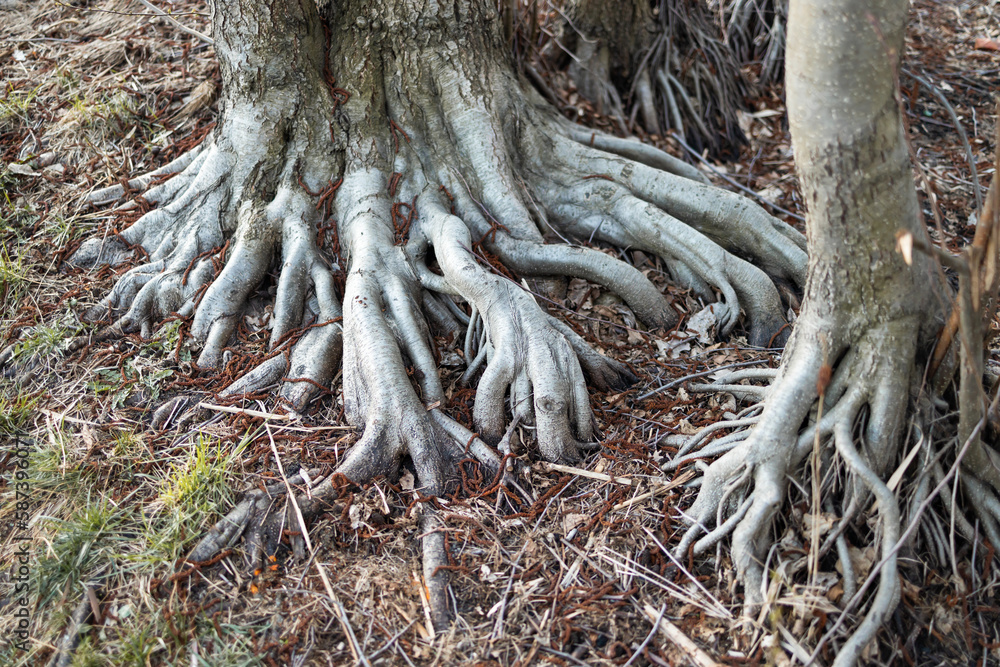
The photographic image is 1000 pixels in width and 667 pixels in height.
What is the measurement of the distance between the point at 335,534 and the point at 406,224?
1812mm

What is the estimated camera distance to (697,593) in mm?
2844

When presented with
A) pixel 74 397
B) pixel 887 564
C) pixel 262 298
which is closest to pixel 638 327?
pixel 887 564

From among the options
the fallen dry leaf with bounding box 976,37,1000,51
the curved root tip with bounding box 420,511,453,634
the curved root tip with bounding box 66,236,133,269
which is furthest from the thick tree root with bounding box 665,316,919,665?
the fallen dry leaf with bounding box 976,37,1000,51

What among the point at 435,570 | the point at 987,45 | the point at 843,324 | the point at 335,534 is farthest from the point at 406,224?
the point at 987,45

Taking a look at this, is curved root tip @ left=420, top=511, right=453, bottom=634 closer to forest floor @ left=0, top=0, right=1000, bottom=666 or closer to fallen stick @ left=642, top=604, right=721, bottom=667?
forest floor @ left=0, top=0, right=1000, bottom=666

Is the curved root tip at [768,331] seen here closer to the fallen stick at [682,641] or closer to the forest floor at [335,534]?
the forest floor at [335,534]

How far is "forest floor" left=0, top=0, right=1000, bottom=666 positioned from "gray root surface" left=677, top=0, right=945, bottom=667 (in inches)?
6.9

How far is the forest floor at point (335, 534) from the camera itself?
2.72 metres

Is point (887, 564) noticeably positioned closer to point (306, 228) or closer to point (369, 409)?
point (369, 409)

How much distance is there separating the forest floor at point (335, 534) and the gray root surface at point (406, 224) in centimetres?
20

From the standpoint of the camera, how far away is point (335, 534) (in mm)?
3102

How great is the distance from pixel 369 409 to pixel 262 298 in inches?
45.4

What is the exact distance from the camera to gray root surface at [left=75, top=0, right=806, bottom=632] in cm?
358

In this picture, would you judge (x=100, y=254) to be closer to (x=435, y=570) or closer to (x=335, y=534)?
(x=335, y=534)
